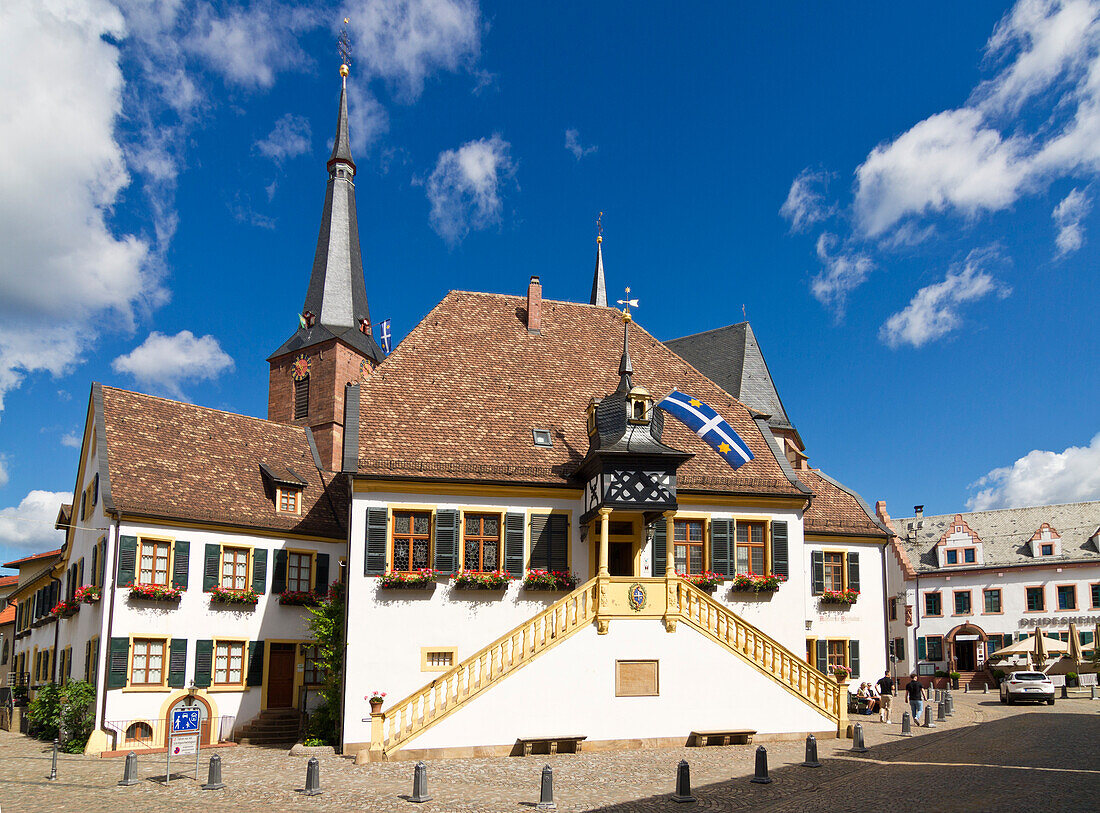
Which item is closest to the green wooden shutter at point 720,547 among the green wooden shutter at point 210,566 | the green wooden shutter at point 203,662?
the green wooden shutter at point 210,566

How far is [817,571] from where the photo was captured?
3244cm

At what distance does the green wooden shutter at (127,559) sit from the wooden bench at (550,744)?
12181 mm

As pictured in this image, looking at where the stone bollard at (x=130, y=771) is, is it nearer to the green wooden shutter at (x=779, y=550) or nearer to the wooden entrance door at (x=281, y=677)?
the wooden entrance door at (x=281, y=677)

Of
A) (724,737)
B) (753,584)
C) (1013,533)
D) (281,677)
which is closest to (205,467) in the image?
(281,677)

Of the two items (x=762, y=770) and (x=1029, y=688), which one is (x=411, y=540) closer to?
(x=762, y=770)

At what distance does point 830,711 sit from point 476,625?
8402 mm

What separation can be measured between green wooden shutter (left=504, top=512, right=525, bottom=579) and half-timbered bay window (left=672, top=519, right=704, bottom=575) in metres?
4.06

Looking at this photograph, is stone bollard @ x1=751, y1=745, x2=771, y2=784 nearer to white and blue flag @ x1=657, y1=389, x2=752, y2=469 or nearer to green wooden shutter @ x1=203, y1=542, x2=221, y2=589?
white and blue flag @ x1=657, y1=389, x2=752, y2=469

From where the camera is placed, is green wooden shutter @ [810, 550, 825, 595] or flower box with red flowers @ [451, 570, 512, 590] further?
green wooden shutter @ [810, 550, 825, 595]

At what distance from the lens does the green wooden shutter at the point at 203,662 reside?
27.5 m

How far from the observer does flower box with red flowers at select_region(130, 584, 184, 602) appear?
26453 millimetres

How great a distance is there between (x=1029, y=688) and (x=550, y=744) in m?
21.5

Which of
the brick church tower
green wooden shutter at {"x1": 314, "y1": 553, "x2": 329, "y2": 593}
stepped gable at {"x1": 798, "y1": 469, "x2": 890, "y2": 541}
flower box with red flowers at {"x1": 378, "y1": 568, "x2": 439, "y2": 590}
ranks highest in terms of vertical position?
the brick church tower

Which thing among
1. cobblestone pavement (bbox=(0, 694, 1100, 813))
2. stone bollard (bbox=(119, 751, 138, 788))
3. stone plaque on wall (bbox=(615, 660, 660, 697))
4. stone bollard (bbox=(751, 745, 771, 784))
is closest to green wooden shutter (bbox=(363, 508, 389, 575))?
cobblestone pavement (bbox=(0, 694, 1100, 813))
